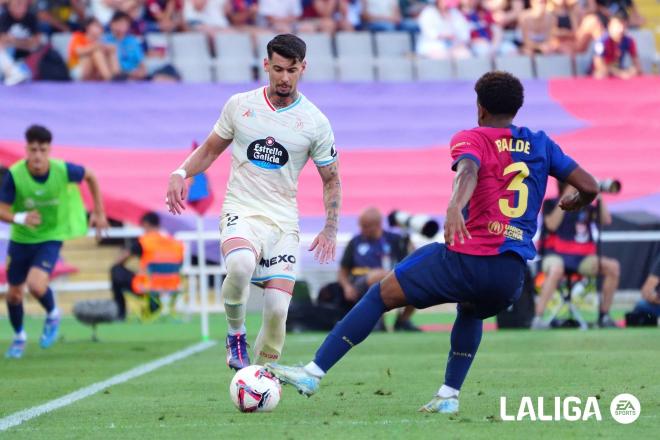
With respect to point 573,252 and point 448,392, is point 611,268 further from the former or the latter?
point 448,392

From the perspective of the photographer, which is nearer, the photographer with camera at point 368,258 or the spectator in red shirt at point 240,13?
the photographer with camera at point 368,258

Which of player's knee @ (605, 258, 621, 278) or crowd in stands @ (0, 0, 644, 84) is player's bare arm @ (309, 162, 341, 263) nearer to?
player's knee @ (605, 258, 621, 278)

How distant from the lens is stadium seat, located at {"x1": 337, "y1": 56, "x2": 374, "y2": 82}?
26092mm

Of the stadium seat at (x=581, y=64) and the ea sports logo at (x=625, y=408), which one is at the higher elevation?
the stadium seat at (x=581, y=64)

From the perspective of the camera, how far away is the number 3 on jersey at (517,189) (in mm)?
7863

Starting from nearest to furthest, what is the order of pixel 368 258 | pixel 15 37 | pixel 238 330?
pixel 238 330 < pixel 368 258 < pixel 15 37

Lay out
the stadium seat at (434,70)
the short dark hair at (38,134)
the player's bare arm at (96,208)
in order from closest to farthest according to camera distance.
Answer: the short dark hair at (38,134), the player's bare arm at (96,208), the stadium seat at (434,70)

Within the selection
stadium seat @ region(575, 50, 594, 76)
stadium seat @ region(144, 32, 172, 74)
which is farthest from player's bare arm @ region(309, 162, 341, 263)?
stadium seat @ region(575, 50, 594, 76)

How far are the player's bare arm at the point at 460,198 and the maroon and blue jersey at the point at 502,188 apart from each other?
0.12 m

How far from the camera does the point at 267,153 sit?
31.3 feet

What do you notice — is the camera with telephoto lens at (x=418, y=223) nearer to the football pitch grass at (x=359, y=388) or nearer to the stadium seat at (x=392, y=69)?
the football pitch grass at (x=359, y=388)

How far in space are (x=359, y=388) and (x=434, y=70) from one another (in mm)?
16901

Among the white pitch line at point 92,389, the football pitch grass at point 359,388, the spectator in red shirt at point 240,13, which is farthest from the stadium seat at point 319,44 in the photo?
the white pitch line at point 92,389

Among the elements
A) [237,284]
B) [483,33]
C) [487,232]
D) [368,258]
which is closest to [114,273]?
[368,258]
